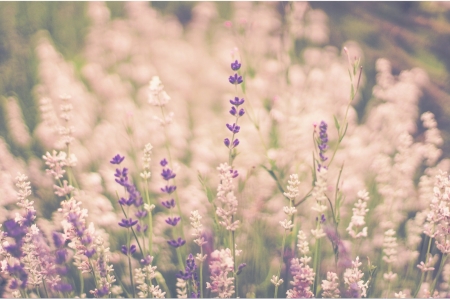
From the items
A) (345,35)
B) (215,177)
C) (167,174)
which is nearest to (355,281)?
(167,174)

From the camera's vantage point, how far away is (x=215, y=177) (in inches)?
101

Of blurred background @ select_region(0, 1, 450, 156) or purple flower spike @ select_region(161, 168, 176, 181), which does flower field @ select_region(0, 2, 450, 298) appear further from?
blurred background @ select_region(0, 1, 450, 156)

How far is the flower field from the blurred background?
115 millimetres

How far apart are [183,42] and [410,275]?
9.13 feet

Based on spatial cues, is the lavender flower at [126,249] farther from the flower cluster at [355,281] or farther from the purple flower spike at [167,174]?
the flower cluster at [355,281]

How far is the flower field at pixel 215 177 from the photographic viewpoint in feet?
4.21

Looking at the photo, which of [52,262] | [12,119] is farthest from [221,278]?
[12,119]

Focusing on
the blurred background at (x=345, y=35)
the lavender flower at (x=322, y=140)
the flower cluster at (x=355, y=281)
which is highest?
the blurred background at (x=345, y=35)

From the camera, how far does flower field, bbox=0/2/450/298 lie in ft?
4.21

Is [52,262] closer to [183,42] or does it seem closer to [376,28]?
[183,42]

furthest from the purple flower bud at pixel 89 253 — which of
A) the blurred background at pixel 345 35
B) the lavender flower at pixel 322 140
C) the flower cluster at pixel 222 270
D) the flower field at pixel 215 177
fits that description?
the blurred background at pixel 345 35

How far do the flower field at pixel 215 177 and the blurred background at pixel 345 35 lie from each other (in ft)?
0.38

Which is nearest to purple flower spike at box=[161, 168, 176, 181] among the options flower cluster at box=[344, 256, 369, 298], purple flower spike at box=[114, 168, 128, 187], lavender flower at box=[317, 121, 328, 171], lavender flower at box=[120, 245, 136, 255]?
purple flower spike at box=[114, 168, 128, 187]

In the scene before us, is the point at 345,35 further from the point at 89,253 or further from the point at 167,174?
the point at 89,253
